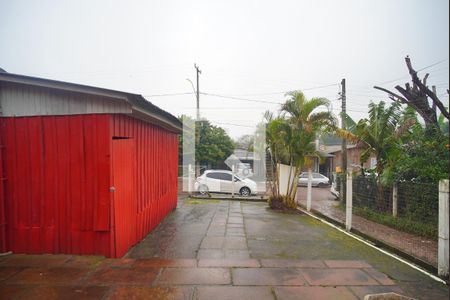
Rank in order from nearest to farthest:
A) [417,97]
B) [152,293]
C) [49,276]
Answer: [152,293]
[49,276]
[417,97]

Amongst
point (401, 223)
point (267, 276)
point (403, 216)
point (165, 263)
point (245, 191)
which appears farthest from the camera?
point (245, 191)

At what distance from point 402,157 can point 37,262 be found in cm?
892

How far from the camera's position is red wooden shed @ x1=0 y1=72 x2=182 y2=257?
16.1 feet

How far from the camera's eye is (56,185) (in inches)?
199

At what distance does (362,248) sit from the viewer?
5.87m

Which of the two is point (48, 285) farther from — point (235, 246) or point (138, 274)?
point (235, 246)

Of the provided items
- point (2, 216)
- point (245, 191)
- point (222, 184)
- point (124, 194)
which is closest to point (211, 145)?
point (222, 184)

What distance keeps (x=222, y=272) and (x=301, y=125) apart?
6348mm

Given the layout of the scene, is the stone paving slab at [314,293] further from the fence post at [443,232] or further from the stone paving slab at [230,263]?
the fence post at [443,232]

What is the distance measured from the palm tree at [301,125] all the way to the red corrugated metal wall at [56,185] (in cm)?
642

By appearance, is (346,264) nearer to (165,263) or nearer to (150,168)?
(165,263)

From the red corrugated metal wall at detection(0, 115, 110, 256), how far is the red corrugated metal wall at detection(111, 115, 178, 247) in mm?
654

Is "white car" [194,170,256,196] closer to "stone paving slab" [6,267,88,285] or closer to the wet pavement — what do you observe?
the wet pavement

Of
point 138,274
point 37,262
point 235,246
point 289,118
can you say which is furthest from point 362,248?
point 37,262
